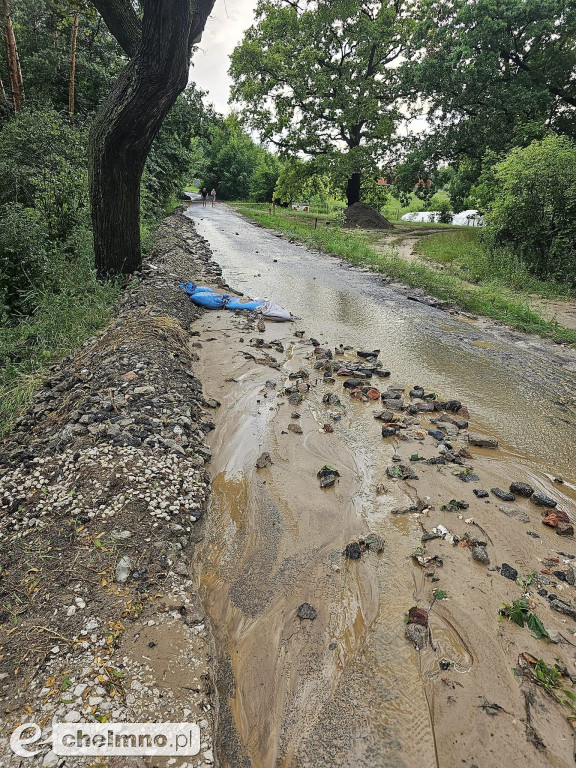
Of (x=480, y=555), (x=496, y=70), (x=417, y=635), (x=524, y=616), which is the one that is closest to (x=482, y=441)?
(x=480, y=555)

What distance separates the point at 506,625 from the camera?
2189 mm

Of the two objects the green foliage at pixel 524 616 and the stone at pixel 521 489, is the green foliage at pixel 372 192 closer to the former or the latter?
the stone at pixel 521 489

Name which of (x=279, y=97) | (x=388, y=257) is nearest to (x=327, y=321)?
(x=388, y=257)

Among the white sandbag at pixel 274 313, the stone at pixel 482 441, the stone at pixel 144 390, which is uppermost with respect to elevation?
the white sandbag at pixel 274 313

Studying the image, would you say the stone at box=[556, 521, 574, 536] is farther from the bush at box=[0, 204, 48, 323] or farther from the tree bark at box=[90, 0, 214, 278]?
A: the tree bark at box=[90, 0, 214, 278]

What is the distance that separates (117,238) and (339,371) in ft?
14.4

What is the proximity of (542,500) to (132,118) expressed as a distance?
6.72 metres

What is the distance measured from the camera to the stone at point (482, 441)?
3754 mm

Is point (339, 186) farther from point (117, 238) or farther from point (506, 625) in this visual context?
point (506, 625)

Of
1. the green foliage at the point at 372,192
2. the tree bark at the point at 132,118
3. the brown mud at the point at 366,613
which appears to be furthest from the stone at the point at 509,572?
the green foliage at the point at 372,192

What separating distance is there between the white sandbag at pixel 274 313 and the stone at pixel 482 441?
3.91m

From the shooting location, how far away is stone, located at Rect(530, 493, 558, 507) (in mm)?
3068

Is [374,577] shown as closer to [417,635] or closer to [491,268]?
[417,635]

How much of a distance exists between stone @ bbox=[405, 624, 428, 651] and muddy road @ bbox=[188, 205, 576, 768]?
32mm
